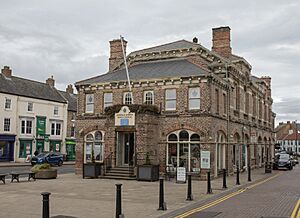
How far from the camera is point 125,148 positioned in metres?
26.2

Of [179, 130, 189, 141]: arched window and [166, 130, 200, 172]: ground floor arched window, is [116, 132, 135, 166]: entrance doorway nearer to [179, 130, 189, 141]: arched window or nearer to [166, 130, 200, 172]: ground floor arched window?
[166, 130, 200, 172]: ground floor arched window

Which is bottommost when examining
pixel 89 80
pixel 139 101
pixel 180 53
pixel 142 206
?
pixel 142 206

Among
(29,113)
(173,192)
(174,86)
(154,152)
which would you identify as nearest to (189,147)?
(154,152)

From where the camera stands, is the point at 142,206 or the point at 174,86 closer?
the point at 142,206

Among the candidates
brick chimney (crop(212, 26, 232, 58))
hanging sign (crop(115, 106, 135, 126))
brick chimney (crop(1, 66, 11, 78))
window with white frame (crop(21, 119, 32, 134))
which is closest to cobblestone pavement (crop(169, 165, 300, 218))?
hanging sign (crop(115, 106, 135, 126))

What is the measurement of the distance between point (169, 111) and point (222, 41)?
33.6 feet

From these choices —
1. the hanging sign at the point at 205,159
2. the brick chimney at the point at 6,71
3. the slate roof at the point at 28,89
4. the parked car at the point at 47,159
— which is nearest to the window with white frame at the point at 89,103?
the hanging sign at the point at 205,159

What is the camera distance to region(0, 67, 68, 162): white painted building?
44.8 metres

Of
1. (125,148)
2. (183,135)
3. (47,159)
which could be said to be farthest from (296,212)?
(47,159)

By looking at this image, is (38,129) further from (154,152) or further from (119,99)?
(154,152)

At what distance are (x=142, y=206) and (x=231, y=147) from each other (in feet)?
56.8

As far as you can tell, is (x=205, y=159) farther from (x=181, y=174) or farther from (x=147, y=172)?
(x=147, y=172)

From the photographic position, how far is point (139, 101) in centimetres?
2706

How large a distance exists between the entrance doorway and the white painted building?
22934 mm
